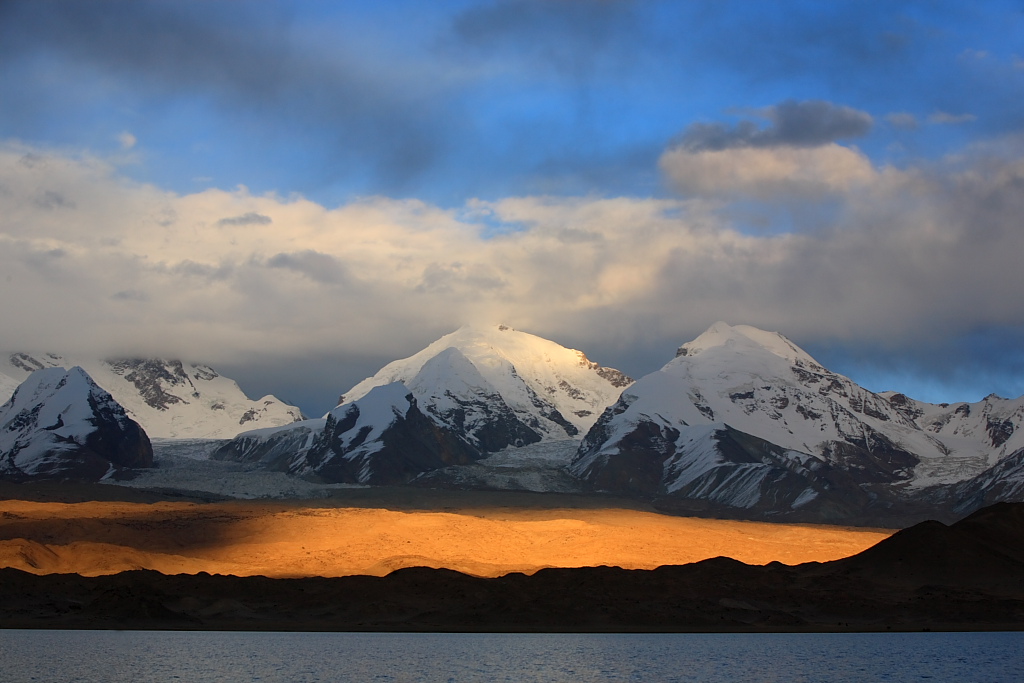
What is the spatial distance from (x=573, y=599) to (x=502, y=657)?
35.3 m

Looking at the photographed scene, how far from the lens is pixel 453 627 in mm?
118688

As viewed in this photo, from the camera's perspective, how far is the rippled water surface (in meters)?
77.8

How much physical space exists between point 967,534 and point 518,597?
168ft

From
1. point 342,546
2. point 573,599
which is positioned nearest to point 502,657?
point 573,599

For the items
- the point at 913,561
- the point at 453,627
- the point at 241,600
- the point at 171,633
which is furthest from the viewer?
the point at 913,561

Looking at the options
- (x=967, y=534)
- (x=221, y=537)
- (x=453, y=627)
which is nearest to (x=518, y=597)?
(x=453, y=627)

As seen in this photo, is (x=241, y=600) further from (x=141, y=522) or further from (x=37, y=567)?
(x=141, y=522)

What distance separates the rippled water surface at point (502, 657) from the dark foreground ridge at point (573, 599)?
7.47 m

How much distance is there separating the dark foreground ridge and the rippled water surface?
747 cm

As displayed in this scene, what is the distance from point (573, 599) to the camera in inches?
4931

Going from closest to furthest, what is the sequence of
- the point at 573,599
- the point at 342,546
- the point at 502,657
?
the point at 502,657, the point at 573,599, the point at 342,546

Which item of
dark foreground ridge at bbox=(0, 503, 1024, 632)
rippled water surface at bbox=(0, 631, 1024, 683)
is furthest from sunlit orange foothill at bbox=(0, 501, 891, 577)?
rippled water surface at bbox=(0, 631, 1024, 683)

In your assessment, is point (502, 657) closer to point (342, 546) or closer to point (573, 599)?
point (573, 599)

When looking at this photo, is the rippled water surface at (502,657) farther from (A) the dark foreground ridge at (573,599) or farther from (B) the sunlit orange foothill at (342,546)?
(B) the sunlit orange foothill at (342,546)
